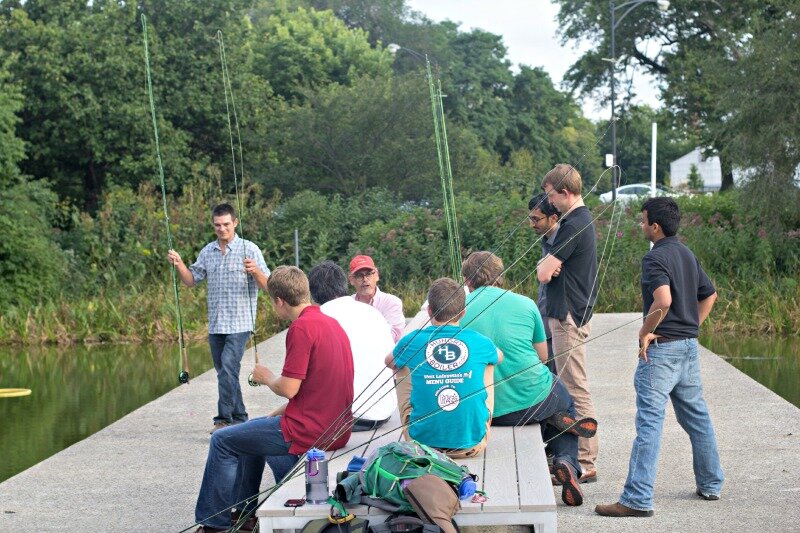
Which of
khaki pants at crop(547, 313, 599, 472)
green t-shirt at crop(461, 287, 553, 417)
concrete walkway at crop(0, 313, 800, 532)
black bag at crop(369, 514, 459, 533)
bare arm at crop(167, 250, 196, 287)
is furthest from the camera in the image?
bare arm at crop(167, 250, 196, 287)

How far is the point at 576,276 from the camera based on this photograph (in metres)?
6.79

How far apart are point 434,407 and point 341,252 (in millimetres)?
17548

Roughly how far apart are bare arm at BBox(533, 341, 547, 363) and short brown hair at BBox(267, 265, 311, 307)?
1389 millimetres

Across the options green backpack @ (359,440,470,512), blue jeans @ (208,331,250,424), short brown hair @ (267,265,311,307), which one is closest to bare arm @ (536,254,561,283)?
short brown hair @ (267,265,311,307)

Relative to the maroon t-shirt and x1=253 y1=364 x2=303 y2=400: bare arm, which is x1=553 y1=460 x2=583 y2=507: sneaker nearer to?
the maroon t-shirt

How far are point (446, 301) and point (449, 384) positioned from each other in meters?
0.37

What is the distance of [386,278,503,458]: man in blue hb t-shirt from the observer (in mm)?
5367

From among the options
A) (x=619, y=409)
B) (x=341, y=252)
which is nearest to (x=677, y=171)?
(x=341, y=252)

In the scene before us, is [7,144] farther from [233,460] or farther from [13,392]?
[233,460]

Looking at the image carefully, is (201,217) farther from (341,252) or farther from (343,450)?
(343,450)

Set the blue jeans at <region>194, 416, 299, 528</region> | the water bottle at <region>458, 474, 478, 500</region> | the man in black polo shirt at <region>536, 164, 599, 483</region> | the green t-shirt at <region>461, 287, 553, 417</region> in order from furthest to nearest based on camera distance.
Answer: the man in black polo shirt at <region>536, 164, 599, 483</region>, the green t-shirt at <region>461, 287, 553, 417</region>, the blue jeans at <region>194, 416, 299, 528</region>, the water bottle at <region>458, 474, 478, 500</region>

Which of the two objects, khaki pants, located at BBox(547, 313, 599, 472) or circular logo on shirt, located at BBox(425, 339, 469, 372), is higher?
circular logo on shirt, located at BBox(425, 339, 469, 372)

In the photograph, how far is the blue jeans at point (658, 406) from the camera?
6.04 metres

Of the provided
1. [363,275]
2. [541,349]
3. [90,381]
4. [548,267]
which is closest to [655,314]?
[541,349]
